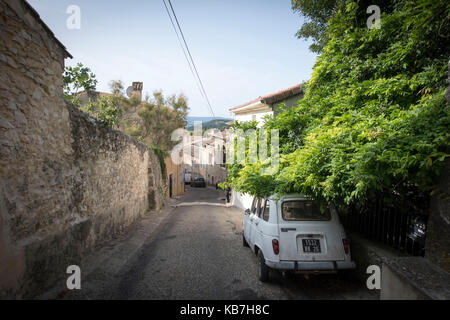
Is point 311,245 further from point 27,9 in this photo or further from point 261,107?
point 261,107

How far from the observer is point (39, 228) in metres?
3.69

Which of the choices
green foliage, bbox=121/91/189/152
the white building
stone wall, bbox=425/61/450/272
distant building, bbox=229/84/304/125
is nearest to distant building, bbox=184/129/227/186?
green foliage, bbox=121/91/189/152

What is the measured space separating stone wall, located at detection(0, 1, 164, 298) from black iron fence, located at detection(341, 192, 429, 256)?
5.44 m

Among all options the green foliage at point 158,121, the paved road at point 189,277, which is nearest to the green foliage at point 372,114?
the paved road at point 189,277

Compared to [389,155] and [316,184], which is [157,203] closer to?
[316,184]

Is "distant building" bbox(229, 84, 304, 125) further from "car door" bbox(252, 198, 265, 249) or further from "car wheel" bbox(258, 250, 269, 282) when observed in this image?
"car wheel" bbox(258, 250, 269, 282)

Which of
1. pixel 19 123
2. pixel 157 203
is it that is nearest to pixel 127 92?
pixel 157 203

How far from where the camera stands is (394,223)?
3902 mm

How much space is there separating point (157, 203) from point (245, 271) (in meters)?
9.70

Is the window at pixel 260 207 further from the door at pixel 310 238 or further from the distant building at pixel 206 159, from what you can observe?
the distant building at pixel 206 159

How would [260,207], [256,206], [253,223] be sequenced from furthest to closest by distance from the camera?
[256,206], [253,223], [260,207]

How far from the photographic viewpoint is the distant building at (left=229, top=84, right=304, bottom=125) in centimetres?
1470

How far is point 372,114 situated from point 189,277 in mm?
4414

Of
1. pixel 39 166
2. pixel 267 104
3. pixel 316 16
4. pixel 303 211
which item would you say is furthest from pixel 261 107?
pixel 39 166
